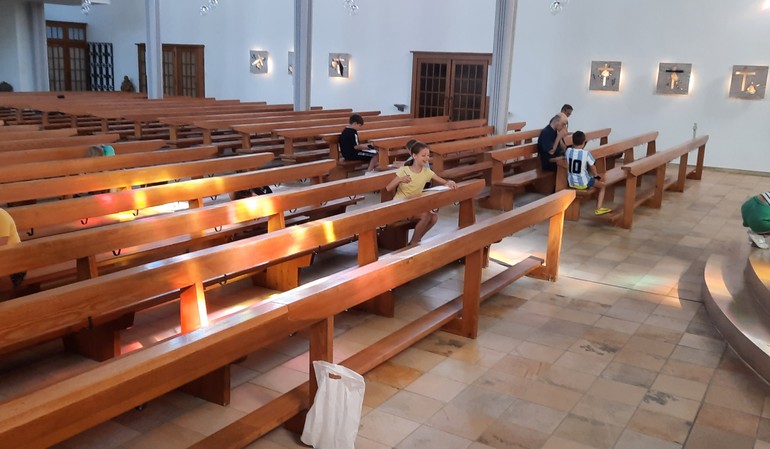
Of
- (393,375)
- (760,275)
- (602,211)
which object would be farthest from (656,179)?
(393,375)

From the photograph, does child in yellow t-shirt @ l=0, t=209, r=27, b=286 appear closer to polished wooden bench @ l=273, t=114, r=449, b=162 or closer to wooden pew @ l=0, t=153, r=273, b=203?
wooden pew @ l=0, t=153, r=273, b=203

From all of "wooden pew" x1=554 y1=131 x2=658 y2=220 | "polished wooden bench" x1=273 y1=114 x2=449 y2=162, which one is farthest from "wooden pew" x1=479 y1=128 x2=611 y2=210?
"polished wooden bench" x1=273 y1=114 x2=449 y2=162

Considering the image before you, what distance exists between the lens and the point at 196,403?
11.7 feet

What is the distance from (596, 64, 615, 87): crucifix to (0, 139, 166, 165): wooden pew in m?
9.60

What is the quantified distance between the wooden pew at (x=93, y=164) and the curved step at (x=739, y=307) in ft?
17.7

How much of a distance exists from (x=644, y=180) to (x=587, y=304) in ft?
22.0

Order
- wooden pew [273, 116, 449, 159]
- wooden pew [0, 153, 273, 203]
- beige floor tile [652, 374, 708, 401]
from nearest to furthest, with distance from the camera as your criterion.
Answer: beige floor tile [652, 374, 708, 401]
wooden pew [0, 153, 273, 203]
wooden pew [273, 116, 449, 159]

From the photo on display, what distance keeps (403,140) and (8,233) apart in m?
6.09

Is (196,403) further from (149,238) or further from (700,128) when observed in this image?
(700,128)

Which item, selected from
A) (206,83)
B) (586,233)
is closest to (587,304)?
(586,233)

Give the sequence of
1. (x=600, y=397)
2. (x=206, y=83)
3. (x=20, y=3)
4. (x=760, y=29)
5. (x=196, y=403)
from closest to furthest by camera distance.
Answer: (x=196, y=403), (x=600, y=397), (x=760, y=29), (x=20, y=3), (x=206, y=83)

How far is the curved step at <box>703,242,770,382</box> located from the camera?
427 centimetres

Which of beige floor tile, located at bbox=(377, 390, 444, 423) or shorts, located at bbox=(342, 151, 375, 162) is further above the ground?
shorts, located at bbox=(342, 151, 375, 162)

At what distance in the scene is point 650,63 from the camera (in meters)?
13.7
